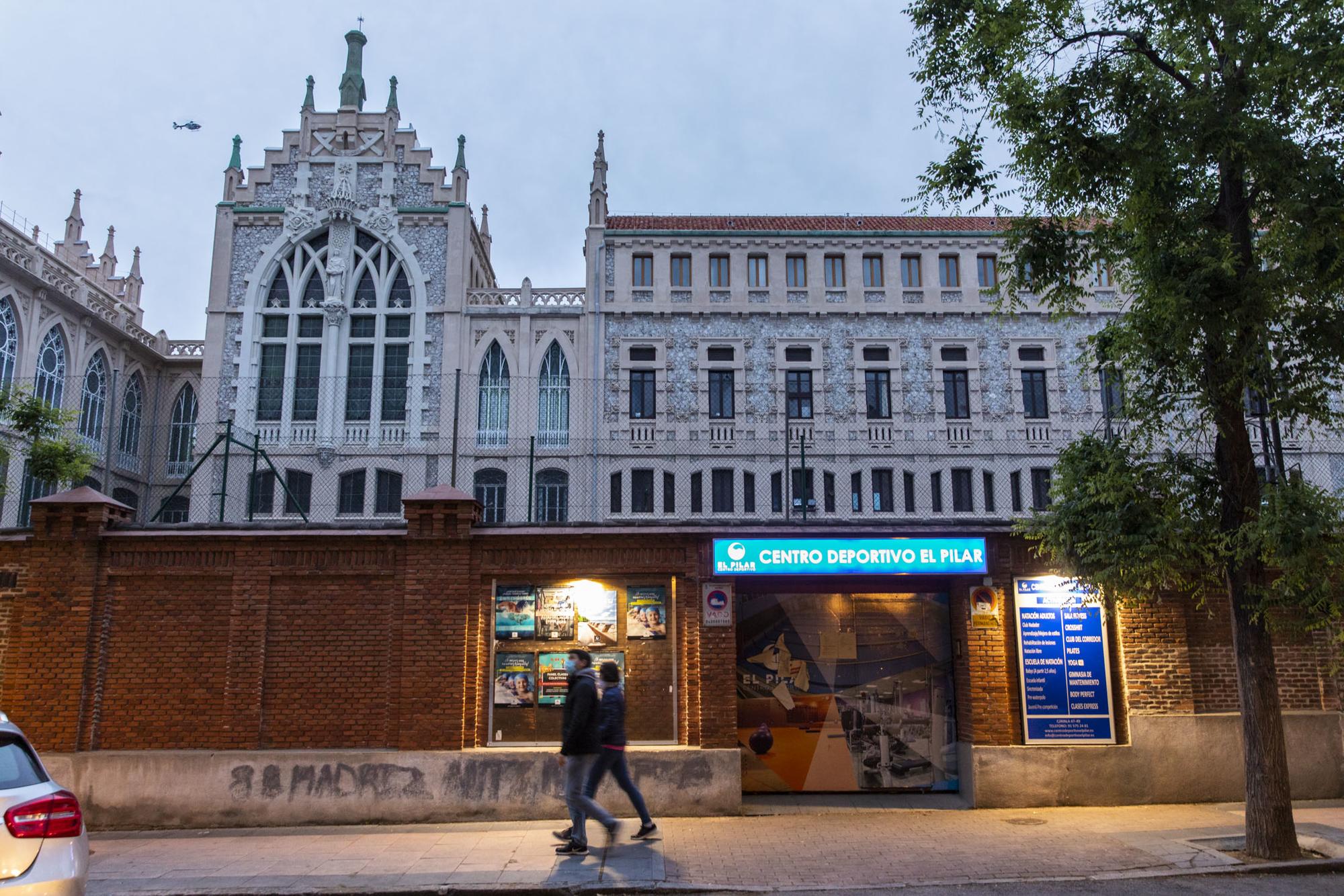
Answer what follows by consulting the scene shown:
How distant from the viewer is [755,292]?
109ft

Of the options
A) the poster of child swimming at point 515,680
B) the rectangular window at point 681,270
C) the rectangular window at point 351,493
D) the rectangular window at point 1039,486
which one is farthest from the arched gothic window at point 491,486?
the poster of child swimming at point 515,680

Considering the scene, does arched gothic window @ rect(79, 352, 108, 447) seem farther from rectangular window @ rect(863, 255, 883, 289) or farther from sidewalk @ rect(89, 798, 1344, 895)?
rectangular window @ rect(863, 255, 883, 289)

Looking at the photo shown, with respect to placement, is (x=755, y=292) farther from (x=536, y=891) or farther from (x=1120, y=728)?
(x=536, y=891)

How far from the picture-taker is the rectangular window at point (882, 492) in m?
31.4

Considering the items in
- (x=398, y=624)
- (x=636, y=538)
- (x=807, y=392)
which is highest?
(x=807, y=392)

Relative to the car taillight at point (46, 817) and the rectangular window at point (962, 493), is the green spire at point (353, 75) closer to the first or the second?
the rectangular window at point (962, 493)

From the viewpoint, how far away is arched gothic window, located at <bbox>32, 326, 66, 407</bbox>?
109 feet

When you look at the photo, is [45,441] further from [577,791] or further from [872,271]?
[872,271]

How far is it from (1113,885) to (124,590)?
1222 centimetres

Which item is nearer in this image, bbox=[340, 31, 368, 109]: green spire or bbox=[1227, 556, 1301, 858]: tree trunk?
A: bbox=[1227, 556, 1301, 858]: tree trunk

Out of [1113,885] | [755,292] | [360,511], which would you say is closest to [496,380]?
[360,511]

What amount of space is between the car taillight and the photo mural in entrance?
8.87 m

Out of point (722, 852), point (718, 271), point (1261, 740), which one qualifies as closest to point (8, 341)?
point (718, 271)

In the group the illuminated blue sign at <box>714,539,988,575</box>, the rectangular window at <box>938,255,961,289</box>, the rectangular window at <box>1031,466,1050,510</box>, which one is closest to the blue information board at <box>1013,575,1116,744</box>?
the illuminated blue sign at <box>714,539,988,575</box>
